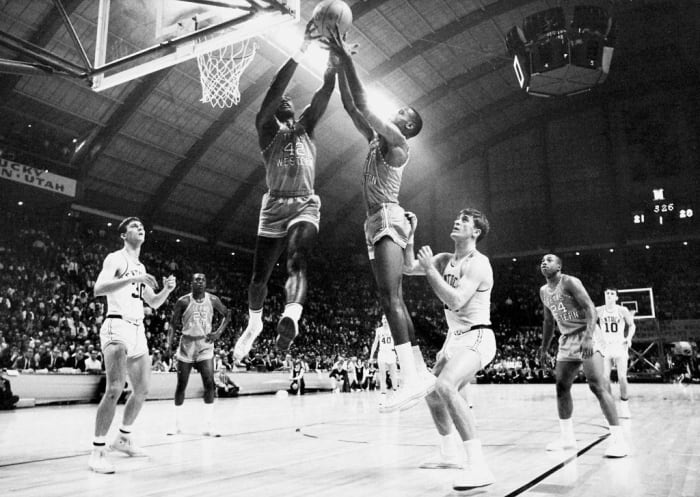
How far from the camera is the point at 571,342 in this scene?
6.13 meters

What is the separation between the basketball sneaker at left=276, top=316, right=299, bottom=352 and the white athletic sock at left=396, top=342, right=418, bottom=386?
37.1 inches

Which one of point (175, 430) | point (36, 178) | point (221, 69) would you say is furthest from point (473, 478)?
point (36, 178)

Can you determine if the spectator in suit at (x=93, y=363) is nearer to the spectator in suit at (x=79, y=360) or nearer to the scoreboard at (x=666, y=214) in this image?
the spectator in suit at (x=79, y=360)

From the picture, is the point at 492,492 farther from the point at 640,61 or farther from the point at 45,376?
the point at 640,61

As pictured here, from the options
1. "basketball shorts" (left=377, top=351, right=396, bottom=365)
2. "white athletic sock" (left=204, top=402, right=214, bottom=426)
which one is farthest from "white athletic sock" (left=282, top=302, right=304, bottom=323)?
"basketball shorts" (left=377, top=351, right=396, bottom=365)

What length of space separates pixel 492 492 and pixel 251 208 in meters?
22.9

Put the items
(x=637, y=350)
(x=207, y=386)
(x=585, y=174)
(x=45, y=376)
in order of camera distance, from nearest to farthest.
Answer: (x=207, y=386) → (x=45, y=376) → (x=637, y=350) → (x=585, y=174)

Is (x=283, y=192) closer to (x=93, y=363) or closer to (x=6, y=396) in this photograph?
(x=6, y=396)

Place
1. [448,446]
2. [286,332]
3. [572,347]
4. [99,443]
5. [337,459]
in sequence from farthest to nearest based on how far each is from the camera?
[572,347], [337,459], [448,446], [99,443], [286,332]

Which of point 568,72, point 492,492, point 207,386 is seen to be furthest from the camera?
point 568,72

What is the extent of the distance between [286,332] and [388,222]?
1.17m

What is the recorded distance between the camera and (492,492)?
4020 mm

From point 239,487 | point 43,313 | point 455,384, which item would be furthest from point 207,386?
point 43,313

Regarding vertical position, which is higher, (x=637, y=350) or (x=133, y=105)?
(x=133, y=105)
